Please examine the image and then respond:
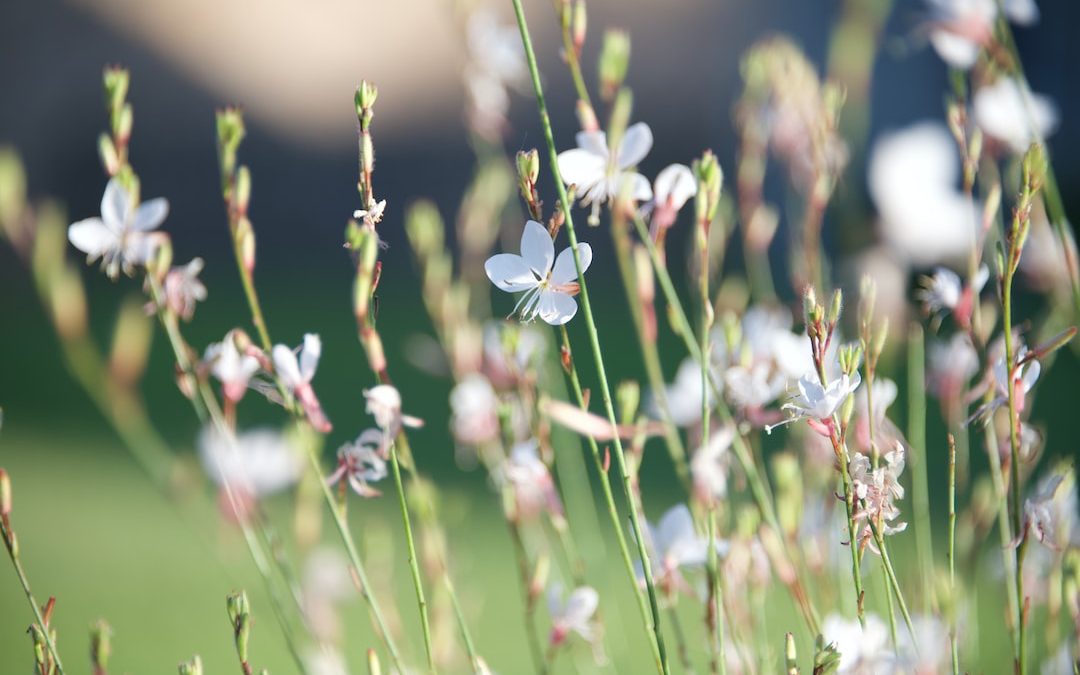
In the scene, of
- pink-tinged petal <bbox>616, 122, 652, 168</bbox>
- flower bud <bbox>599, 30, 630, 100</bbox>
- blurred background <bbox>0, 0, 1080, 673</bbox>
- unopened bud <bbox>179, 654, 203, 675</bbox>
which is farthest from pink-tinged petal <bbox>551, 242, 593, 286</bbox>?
blurred background <bbox>0, 0, 1080, 673</bbox>

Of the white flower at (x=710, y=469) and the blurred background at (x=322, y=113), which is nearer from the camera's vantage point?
the white flower at (x=710, y=469)

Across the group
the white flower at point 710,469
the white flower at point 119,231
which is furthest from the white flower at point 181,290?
the white flower at point 710,469

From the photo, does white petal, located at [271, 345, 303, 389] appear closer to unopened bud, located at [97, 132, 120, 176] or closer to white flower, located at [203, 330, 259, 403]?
white flower, located at [203, 330, 259, 403]

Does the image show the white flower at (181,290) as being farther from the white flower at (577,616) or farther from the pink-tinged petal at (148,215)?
the white flower at (577,616)

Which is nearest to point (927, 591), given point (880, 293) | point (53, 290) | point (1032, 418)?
point (880, 293)

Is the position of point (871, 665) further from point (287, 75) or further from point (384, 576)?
point (287, 75)

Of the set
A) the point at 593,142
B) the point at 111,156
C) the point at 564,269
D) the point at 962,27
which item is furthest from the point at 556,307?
the point at 962,27
